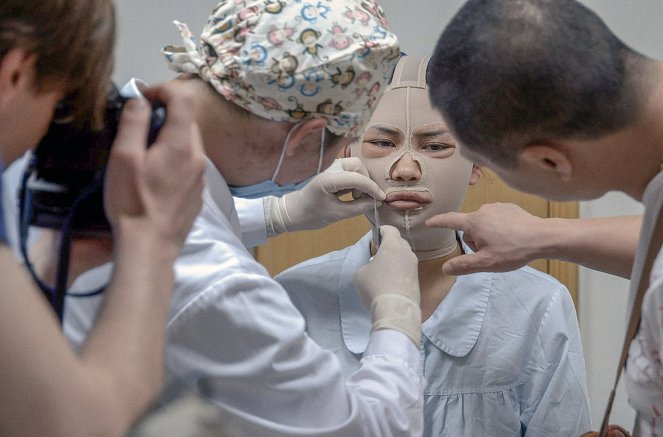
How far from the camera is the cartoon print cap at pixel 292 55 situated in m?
1.16

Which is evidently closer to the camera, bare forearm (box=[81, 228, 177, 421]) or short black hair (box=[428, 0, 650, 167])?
bare forearm (box=[81, 228, 177, 421])

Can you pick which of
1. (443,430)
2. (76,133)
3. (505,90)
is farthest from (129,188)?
(443,430)

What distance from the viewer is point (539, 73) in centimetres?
98

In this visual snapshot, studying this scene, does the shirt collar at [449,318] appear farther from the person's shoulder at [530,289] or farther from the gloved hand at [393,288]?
the gloved hand at [393,288]

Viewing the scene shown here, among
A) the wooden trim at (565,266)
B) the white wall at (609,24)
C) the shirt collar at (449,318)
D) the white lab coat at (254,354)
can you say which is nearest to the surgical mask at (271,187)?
the white lab coat at (254,354)

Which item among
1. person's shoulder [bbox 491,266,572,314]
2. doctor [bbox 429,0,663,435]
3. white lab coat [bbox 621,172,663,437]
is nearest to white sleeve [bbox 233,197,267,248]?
person's shoulder [bbox 491,266,572,314]

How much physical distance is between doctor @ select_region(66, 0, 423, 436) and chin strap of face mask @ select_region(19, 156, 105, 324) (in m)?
0.24

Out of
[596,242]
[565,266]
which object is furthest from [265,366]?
[565,266]

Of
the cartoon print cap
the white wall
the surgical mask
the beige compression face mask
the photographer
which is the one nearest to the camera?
the photographer

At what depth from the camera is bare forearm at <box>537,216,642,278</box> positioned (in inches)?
52.2

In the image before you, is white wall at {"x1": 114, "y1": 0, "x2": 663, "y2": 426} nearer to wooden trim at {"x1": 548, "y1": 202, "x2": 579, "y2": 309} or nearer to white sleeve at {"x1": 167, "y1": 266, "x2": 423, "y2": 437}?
wooden trim at {"x1": 548, "y1": 202, "x2": 579, "y2": 309}

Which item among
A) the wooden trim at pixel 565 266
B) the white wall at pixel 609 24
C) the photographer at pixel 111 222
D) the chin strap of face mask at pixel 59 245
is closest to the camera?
the photographer at pixel 111 222

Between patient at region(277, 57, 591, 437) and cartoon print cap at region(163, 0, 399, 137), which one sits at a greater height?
cartoon print cap at region(163, 0, 399, 137)

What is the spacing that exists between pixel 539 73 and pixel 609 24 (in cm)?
166
